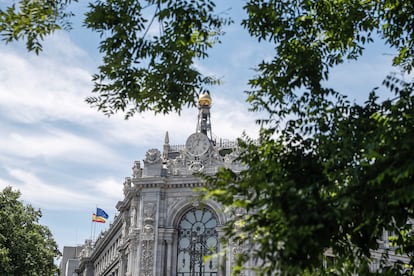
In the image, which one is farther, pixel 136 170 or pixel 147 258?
pixel 136 170

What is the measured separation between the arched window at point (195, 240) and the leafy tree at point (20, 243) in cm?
997

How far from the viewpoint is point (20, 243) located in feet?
144

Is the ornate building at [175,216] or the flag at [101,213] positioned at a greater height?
the flag at [101,213]

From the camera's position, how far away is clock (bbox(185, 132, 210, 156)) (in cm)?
4272

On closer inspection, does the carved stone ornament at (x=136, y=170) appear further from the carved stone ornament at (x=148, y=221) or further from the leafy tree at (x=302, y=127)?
the leafy tree at (x=302, y=127)

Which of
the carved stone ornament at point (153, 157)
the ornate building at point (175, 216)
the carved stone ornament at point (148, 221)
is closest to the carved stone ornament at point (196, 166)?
the ornate building at point (175, 216)

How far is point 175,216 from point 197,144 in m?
4.94

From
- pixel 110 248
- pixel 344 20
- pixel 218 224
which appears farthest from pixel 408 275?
pixel 110 248

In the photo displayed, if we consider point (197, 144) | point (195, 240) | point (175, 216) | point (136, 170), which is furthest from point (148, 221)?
point (197, 144)

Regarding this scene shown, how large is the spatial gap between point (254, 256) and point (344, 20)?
21.9ft

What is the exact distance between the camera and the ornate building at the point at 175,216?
40750 millimetres

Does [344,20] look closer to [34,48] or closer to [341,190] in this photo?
[341,190]

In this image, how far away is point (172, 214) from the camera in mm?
41625

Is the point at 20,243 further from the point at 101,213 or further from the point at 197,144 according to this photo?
the point at 101,213
